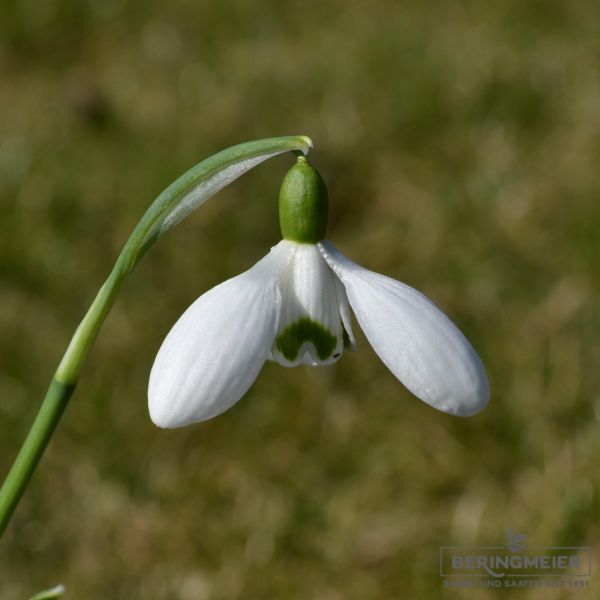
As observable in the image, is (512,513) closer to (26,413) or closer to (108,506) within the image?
(108,506)

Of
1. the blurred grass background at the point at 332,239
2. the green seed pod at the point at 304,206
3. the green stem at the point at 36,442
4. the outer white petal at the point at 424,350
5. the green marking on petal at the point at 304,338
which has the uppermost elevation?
the blurred grass background at the point at 332,239

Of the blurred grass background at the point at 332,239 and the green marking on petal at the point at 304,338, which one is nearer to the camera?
the green marking on petal at the point at 304,338

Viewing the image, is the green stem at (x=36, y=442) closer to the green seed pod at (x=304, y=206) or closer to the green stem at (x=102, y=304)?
the green stem at (x=102, y=304)

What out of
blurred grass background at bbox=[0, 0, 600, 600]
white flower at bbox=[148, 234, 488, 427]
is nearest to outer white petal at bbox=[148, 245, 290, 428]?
white flower at bbox=[148, 234, 488, 427]

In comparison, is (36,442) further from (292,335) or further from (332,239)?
(332,239)

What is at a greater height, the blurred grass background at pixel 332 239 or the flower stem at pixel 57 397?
the blurred grass background at pixel 332 239

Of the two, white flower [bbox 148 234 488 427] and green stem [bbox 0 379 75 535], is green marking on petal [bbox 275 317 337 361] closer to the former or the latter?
white flower [bbox 148 234 488 427]

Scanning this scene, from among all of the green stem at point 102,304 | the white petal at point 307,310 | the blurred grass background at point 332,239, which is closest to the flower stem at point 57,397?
the green stem at point 102,304
